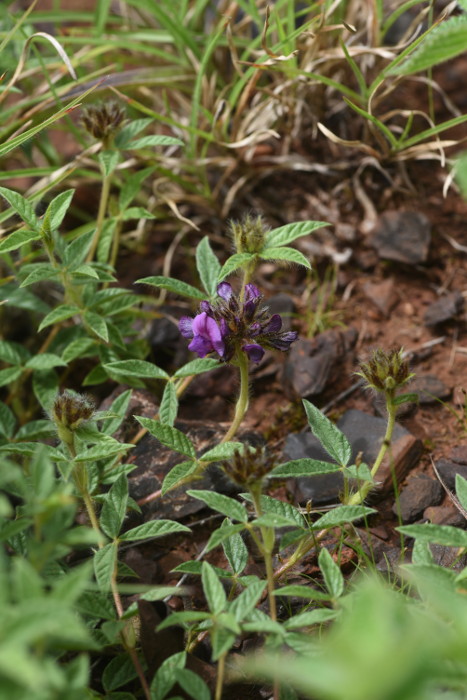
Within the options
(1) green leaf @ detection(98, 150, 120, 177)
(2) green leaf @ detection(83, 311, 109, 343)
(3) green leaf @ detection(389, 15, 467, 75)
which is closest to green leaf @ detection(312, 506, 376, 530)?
(2) green leaf @ detection(83, 311, 109, 343)

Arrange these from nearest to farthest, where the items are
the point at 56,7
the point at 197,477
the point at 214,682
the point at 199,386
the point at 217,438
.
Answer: the point at 214,682, the point at 197,477, the point at 217,438, the point at 199,386, the point at 56,7

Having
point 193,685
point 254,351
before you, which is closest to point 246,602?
point 193,685

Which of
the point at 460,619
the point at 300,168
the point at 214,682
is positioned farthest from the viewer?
the point at 300,168

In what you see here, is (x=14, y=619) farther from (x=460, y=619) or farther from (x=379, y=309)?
(x=379, y=309)

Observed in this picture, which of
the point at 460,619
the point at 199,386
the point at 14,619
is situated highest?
the point at 14,619

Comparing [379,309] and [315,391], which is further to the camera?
[379,309]

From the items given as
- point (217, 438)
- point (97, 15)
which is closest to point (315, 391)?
point (217, 438)

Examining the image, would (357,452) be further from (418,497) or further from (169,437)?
(169,437)
